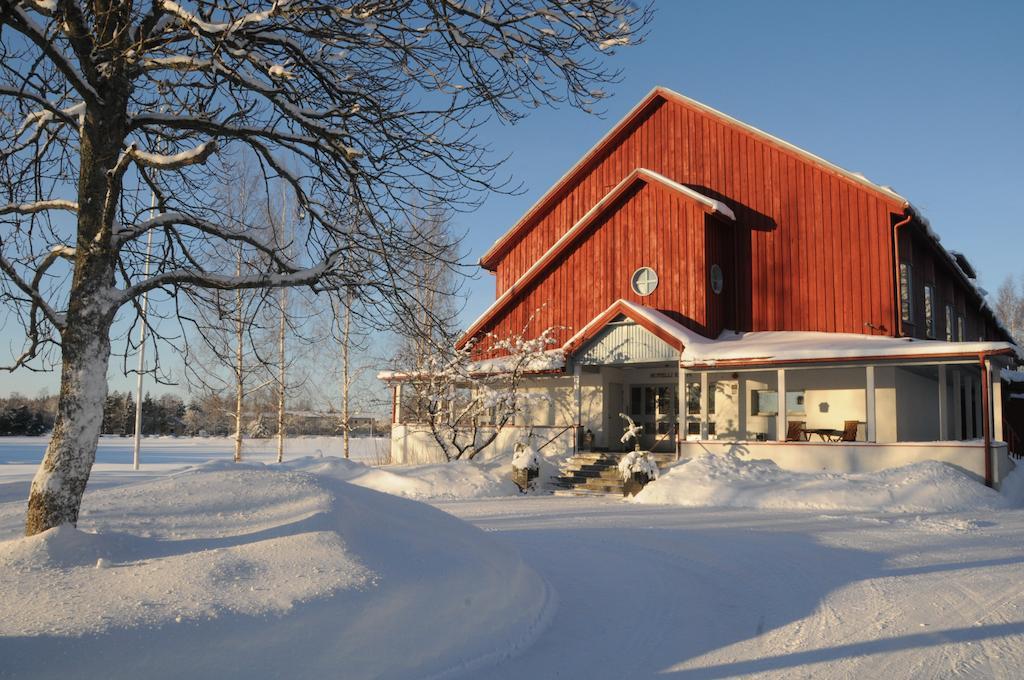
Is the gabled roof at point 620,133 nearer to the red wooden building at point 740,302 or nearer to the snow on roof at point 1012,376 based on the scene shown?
the red wooden building at point 740,302

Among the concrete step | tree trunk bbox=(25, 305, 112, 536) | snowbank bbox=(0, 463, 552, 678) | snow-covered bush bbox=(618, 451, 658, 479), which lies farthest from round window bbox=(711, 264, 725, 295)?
tree trunk bbox=(25, 305, 112, 536)

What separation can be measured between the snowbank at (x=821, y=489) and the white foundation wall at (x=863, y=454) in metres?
0.54

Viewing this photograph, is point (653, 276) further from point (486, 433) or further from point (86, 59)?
point (86, 59)

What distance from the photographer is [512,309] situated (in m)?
25.1

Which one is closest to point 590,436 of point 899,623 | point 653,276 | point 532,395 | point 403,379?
point 532,395

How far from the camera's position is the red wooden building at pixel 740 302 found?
18562mm

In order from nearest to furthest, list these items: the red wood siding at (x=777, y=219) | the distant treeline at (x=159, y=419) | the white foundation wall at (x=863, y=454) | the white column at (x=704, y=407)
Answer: the white foundation wall at (x=863, y=454) → the white column at (x=704, y=407) → the red wood siding at (x=777, y=219) → the distant treeline at (x=159, y=419)

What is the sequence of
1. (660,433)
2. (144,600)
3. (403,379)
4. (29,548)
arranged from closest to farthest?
(144,600) → (29,548) → (660,433) → (403,379)

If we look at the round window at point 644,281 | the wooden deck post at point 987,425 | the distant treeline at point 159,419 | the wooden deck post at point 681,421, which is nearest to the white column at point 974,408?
the wooden deck post at point 987,425

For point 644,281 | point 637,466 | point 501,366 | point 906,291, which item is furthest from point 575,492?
point 906,291

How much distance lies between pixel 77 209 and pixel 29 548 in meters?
2.96

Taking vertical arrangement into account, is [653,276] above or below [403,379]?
above

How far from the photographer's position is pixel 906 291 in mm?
20375

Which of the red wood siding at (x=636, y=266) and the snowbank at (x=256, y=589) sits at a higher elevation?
the red wood siding at (x=636, y=266)
